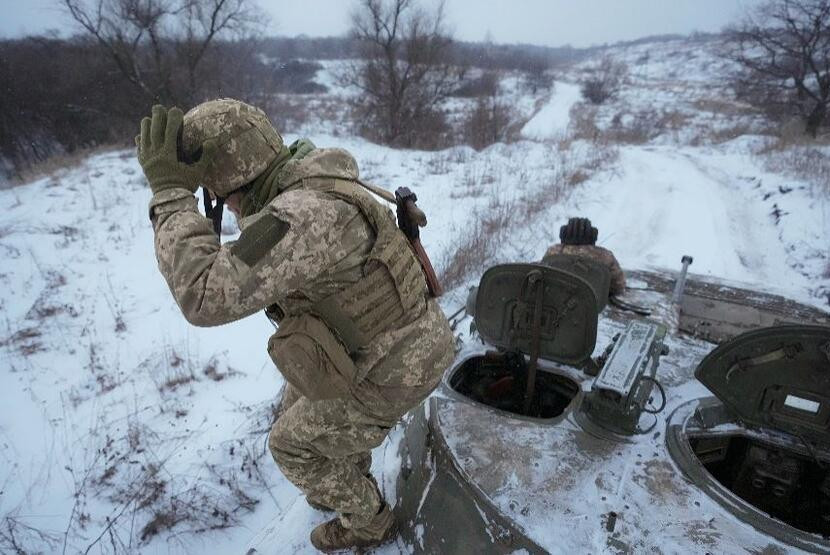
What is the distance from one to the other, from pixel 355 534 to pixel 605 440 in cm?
114

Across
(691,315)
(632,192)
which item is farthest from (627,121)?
(691,315)

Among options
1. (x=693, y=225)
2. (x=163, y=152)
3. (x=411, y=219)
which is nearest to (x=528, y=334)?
(x=411, y=219)

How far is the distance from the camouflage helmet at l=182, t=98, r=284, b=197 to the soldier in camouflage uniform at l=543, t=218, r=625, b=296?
223 centimetres

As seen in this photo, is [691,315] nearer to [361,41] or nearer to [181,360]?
[181,360]

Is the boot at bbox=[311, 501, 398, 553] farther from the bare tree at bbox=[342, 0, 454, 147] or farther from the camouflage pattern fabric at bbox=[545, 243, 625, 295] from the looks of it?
the bare tree at bbox=[342, 0, 454, 147]

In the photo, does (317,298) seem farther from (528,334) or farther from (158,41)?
(158,41)

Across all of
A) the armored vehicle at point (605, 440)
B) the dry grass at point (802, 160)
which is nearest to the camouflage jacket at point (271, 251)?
the armored vehicle at point (605, 440)

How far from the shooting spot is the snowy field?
9.87 ft

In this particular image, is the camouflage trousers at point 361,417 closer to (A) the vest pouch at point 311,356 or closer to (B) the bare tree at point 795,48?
(A) the vest pouch at point 311,356

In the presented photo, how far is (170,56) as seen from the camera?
A: 57.4ft

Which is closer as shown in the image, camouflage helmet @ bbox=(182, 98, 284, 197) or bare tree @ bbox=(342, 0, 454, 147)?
camouflage helmet @ bbox=(182, 98, 284, 197)

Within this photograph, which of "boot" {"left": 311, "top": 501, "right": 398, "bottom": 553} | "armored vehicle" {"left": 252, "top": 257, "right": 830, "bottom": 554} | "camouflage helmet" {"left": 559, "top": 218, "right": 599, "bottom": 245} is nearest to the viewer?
"armored vehicle" {"left": 252, "top": 257, "right": 830, "bottom": 554}

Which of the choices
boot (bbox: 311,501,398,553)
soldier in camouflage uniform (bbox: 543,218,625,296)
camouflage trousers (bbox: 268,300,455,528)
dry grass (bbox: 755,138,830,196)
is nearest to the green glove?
camouflage trousers (bbox: 268,300,455,528)

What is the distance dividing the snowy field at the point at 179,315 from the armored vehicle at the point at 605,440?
0.49 metres
